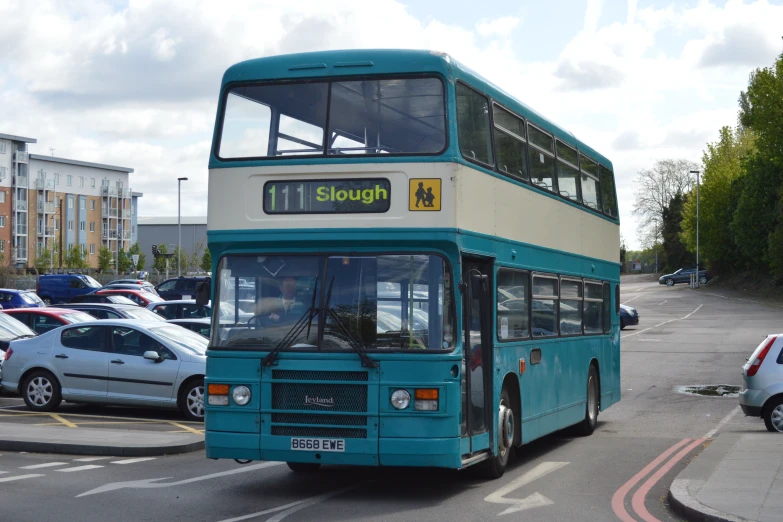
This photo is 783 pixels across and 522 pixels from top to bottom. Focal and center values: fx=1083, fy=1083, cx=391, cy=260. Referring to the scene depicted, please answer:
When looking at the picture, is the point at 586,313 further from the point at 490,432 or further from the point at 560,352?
the point at 490,432

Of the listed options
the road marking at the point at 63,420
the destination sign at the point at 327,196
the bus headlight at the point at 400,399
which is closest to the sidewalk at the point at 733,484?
the bus headlight at the point at 400,399

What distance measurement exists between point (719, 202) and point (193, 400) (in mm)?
84527

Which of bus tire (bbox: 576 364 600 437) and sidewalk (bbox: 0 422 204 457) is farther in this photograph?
bus tire (bbox: 576 364 600 437)

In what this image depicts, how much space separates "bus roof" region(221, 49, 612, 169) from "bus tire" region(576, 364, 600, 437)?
22.4 feet

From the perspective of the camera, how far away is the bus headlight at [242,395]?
9.88 metres

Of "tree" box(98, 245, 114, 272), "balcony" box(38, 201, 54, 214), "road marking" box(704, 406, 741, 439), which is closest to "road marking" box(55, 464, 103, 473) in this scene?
"road marking" box(704, 406, 741, 439)

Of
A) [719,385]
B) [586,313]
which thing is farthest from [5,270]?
[586,313]

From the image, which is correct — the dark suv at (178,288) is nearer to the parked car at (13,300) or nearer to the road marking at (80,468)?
the parked car at (13,300)

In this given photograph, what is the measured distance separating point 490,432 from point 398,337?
1820 millimetres

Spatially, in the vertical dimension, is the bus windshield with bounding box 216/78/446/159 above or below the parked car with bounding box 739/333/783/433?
above

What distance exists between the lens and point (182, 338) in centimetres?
1786

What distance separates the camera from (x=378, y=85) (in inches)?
399

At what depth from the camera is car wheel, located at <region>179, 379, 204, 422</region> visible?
1695 cm

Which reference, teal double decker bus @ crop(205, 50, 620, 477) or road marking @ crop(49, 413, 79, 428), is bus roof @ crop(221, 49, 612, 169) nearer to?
teal double decker bus @ crop(205, 50, 620, 477)
